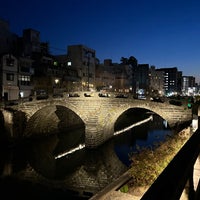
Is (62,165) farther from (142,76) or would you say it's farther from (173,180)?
(142,76)

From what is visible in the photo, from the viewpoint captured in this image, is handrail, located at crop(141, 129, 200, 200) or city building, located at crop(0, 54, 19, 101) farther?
city building, located at crop(0, 54, 19, 101)

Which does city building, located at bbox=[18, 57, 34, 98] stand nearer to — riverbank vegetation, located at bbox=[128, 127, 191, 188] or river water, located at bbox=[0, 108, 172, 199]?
river water, located at bbox=[0, 108, 172, 199]

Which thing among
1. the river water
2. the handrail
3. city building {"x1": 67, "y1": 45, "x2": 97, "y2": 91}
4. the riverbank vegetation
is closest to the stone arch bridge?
the river water

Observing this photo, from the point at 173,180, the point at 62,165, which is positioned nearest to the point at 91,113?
the point at 62,165

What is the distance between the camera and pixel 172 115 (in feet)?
70.3

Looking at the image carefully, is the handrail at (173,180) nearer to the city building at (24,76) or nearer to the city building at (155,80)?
the city building at (24,76)

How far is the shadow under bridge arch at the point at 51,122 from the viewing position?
29677 millimetres

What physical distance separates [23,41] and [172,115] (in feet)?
131

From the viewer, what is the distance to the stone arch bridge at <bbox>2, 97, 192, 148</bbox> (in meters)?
22.1

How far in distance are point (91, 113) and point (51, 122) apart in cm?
1015

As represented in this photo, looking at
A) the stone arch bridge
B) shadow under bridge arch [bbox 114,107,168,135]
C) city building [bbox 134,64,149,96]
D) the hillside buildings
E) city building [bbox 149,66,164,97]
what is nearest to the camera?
the stone arch bridge

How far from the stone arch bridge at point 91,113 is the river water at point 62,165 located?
1.65m

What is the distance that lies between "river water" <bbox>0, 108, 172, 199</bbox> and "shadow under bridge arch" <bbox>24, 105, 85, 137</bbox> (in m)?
1.26

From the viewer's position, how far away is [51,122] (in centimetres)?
3359
